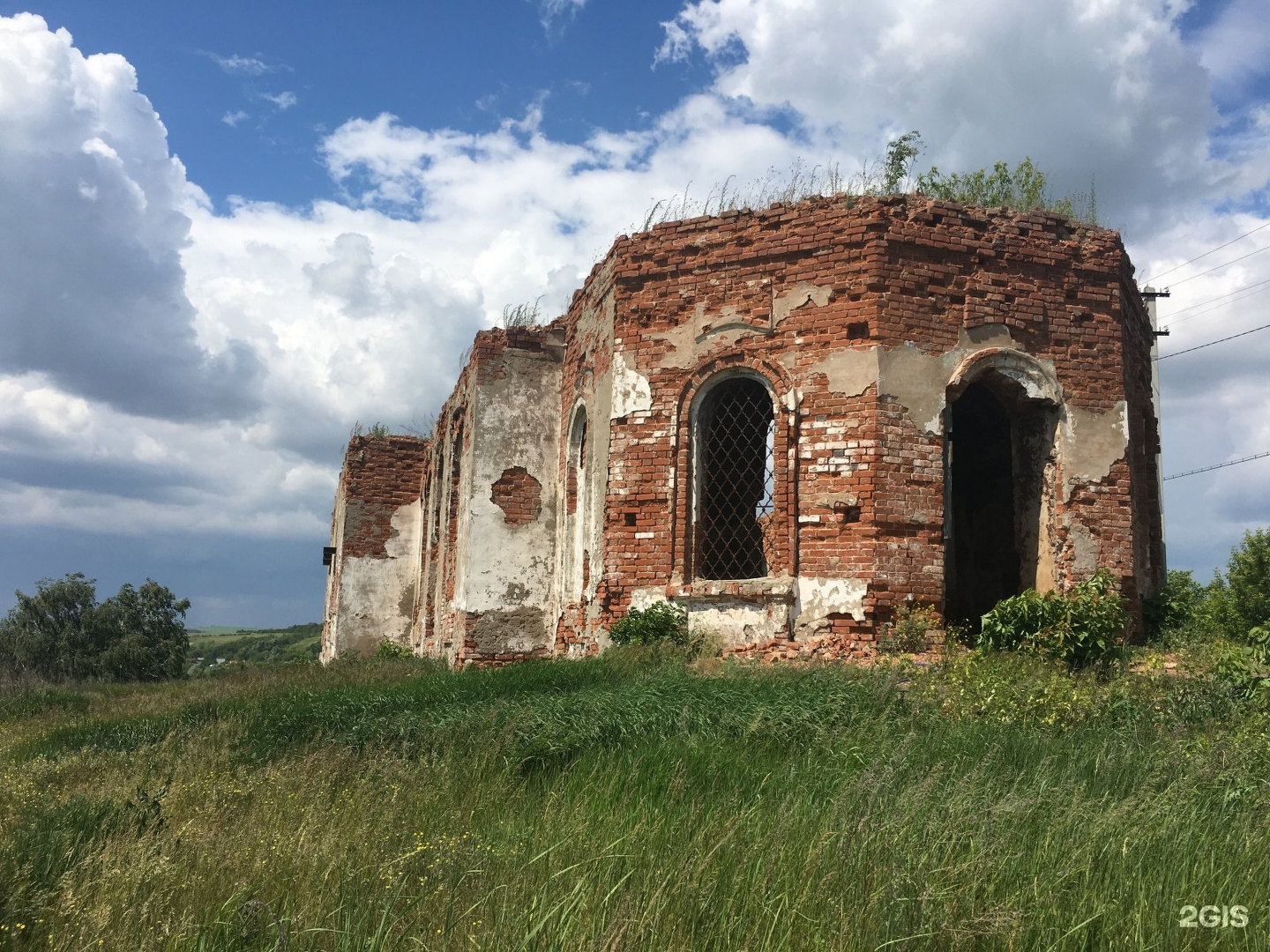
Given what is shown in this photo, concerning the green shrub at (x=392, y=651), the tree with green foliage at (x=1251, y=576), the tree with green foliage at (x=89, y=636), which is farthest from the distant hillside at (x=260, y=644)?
the tree with green foliage at (x=1251, y=576)

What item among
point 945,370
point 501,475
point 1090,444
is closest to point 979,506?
point 1090,444

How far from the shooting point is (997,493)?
12758 millimetres

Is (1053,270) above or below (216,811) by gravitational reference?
above

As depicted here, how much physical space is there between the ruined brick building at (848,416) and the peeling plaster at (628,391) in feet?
0.08

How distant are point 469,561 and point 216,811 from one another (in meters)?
8.85

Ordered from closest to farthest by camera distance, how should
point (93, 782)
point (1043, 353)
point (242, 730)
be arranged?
point (93, 782) < point (242, 730) < point (1043, 353)

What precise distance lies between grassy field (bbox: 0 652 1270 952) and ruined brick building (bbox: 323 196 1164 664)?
2.38 m

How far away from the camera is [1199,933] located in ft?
10.4

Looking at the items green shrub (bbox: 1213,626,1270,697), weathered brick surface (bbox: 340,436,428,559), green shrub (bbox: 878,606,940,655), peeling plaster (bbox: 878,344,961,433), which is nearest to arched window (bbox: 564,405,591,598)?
peeling plaster (bbox: 878,344,961,433)

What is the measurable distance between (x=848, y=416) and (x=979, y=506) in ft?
13.3

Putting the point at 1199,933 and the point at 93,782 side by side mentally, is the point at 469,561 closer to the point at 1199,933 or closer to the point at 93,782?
the point at 93,782

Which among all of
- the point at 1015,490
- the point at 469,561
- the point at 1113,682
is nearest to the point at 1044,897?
the point at 1113,682

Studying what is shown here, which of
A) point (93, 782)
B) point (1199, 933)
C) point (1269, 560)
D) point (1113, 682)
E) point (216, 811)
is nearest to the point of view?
point (1199, 933)

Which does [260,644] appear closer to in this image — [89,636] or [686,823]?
[89,636]
